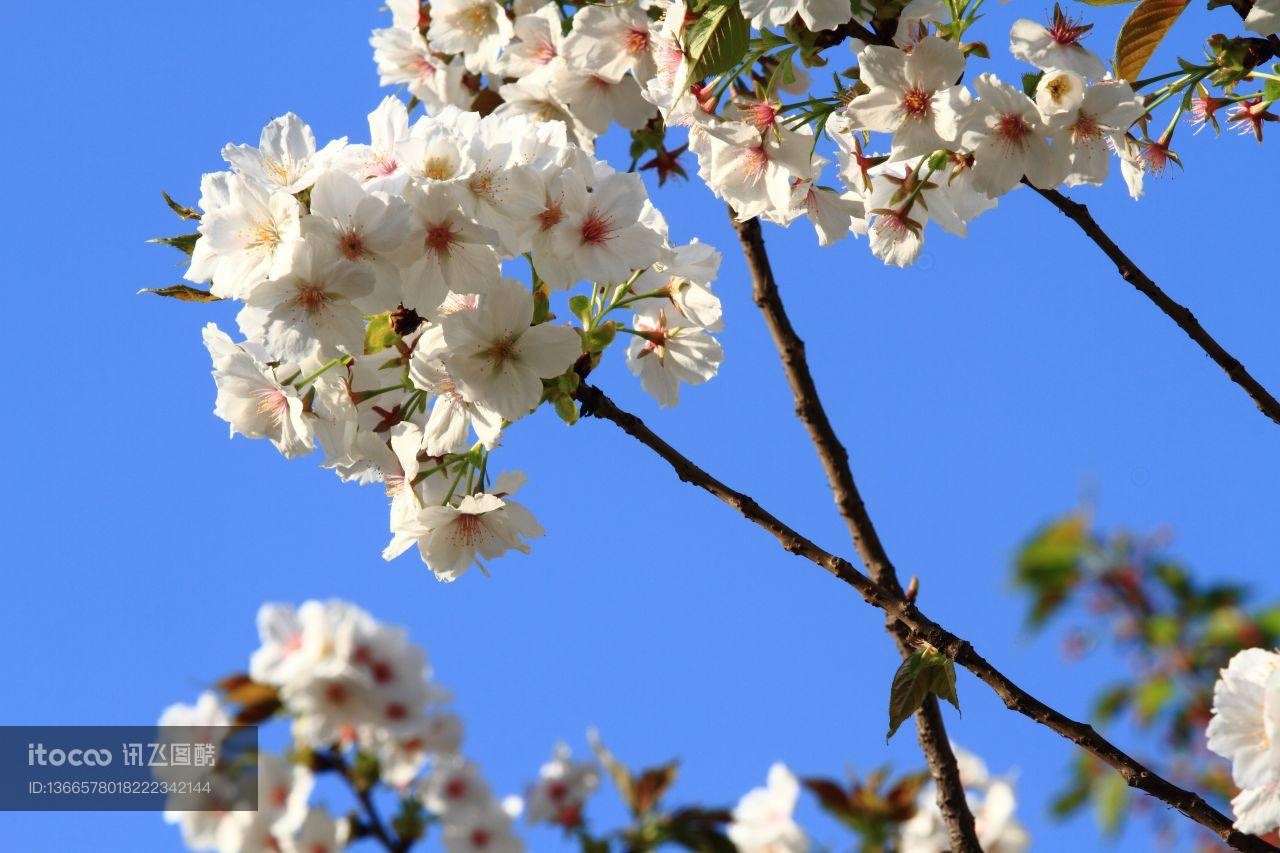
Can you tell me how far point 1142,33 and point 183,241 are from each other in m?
1.42

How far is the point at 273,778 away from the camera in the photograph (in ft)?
11.6

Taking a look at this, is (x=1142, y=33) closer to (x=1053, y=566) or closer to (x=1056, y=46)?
(x=1056, y=46)

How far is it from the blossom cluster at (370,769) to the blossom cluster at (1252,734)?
7.71 ft

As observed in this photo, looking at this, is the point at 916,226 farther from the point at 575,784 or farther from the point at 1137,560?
the point at 1137,560

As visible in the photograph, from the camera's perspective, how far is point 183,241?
1837mm

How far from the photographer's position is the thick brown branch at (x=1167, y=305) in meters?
1.75

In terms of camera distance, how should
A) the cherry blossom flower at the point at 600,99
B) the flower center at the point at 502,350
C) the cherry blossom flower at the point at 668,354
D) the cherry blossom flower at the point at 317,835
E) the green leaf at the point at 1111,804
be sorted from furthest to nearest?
the green leaf at the point at 1111,804, the cherry blossom flower at the point at 317,835, the cherry blossom flower at the point at 600,99, the cherry blossom flower at the point at 668,354, the flower center at the point at 502,350

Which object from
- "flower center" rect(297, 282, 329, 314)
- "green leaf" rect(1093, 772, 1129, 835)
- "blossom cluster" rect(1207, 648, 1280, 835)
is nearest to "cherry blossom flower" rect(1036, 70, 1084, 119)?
"blossom cluster" rect(1207, 648, 1280, 835)

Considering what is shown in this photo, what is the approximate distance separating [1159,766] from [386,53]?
217 inches

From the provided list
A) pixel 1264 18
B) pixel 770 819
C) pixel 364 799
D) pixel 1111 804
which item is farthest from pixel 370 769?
pixel 1111 804

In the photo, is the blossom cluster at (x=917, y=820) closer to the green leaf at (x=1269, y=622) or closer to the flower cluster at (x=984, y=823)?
the flower cluster at (x=984, y=823)

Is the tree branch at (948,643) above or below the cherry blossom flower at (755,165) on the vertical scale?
below

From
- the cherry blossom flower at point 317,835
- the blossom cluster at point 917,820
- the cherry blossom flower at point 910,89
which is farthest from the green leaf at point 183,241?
the blossom cluster at point 917,820

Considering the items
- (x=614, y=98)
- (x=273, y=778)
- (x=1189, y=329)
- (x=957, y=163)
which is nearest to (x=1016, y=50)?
(x=957, y=163)
